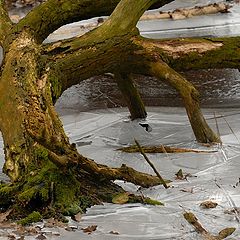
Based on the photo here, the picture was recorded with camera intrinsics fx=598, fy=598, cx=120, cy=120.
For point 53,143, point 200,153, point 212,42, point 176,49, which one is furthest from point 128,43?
point 53,143

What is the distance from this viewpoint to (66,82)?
4496 millimetres

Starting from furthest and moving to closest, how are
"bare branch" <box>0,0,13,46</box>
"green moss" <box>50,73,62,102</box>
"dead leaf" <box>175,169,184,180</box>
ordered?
"bare branch" <box>0,0,13,46</box> → "green moss" <box>50,73,62,102</box> → "dead leaf" <box>175,169,184,180</box>

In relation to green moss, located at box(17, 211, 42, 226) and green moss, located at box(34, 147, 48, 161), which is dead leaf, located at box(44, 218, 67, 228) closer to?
green moss, located at box(17, 211, 42, 226)

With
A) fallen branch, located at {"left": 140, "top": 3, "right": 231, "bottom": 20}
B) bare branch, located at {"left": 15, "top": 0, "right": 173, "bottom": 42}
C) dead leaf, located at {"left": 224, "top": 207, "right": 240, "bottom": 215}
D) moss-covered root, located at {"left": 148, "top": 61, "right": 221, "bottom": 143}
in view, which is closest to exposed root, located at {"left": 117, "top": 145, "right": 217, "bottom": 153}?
moss-covered root, located at {"left": 148, "top": 61, "right": 221, "bottom": 143}

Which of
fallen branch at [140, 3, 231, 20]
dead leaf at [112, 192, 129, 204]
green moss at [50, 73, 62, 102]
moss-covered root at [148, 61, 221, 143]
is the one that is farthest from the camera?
fallen branch at [140, 3, 231, 20]

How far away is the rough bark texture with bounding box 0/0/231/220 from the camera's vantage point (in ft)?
9.77

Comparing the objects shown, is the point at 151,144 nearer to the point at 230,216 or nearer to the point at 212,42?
the point at 212,42

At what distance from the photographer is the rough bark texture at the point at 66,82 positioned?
9.77ft

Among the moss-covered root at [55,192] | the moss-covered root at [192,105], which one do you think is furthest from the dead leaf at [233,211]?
the moss-covered root at [192,105]

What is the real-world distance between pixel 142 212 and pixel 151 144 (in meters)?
1.86

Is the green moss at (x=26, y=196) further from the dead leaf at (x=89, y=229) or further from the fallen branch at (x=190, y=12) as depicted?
the fallen branch at (x=190, y=12)

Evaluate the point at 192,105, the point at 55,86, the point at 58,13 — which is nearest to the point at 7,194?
the point at 55,86

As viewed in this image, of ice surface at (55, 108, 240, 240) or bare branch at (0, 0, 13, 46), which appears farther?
bare branch at (0, 0, 13, 46)

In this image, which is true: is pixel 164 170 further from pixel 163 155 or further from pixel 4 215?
pixel 4 215
